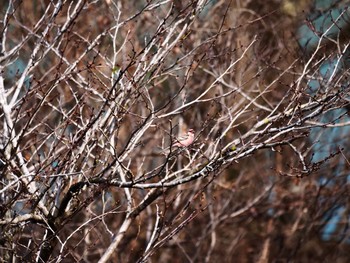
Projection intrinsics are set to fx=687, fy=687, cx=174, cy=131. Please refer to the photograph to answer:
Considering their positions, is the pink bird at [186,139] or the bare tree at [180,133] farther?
the pink bird at [186,139]

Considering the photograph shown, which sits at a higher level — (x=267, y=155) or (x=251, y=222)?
(x=267, y=155)

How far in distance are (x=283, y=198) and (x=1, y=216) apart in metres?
8.08

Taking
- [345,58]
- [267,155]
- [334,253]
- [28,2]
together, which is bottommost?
[334,253]

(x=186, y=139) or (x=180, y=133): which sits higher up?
(x=186, y=139)

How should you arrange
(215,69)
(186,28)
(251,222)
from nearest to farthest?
(186,28)
(215,69)
(251,222)

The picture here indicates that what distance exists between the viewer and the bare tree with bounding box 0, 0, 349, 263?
207 inches

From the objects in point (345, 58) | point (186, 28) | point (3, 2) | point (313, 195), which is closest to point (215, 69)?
point (345, 58)

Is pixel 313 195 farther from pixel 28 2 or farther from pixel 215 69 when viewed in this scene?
pixel 28 2

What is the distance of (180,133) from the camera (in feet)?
31.2

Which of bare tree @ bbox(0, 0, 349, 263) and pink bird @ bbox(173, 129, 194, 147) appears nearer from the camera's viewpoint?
bare tree @ bbox(0, 0, 349, 263)

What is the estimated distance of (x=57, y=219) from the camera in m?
5.26

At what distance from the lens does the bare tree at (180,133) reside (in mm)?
5246

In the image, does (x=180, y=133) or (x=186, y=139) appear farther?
(x=180, y=133)

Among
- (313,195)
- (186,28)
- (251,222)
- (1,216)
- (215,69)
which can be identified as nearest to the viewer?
(1,216)
